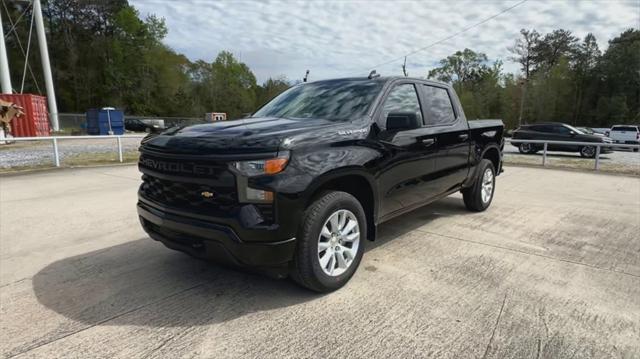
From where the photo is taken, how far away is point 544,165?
12.7 meters

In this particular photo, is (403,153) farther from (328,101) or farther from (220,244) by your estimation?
(220,244)

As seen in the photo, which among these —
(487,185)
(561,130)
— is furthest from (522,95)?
(487,185)

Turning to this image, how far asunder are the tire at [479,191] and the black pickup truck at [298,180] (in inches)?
68.1

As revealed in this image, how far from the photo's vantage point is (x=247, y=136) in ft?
9.82

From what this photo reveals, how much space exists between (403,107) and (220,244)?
247 cm

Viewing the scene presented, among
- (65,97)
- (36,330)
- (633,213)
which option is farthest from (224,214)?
(65,97)

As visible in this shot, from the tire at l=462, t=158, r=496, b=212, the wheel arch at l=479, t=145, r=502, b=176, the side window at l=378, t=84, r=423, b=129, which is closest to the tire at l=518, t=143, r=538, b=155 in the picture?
the wheel arch at l=479, t=145, r=502, b=176

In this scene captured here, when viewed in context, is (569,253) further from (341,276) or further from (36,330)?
(36,330)

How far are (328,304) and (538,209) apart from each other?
479 cm

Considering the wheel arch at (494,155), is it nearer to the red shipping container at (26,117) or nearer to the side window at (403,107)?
the side window at (403,107)

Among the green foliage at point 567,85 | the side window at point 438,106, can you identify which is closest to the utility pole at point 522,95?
the green foliage at point 567,85

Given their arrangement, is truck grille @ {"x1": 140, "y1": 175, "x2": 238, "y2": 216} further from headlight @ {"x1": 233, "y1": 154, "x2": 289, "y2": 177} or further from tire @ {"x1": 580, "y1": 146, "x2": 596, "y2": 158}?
tire @ {"x1": 580, "y1": 146, "x2": 596, "y2": 158}

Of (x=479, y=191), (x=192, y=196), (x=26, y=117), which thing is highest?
(x=26, y=117)

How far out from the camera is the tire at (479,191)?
5.88m
